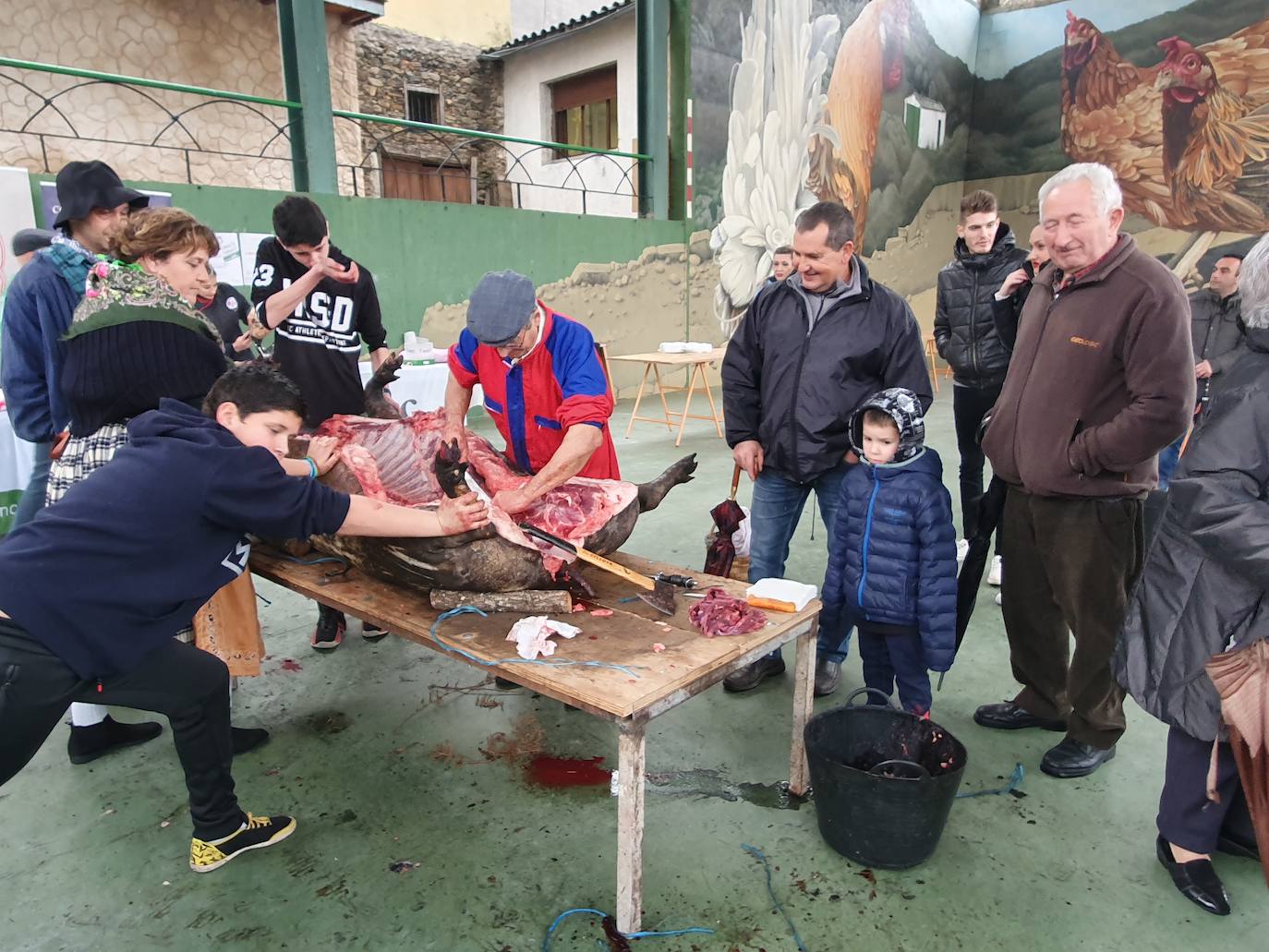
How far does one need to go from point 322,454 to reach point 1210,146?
1545 cm

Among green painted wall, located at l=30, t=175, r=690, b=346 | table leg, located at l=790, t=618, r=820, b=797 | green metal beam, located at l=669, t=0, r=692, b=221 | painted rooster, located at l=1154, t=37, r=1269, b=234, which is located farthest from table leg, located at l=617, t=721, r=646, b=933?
painted rooster, located at l=1154, t=37, r=1269, b=234

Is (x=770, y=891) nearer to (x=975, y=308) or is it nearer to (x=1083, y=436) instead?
(x=1083, y=436)

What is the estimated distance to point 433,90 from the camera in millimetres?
13352

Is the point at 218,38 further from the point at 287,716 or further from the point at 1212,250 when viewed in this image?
the point at 1212,250

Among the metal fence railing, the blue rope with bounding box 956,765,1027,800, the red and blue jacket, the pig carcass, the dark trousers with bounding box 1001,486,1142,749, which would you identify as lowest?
the blue rope with bounding box 956,765,1027,800

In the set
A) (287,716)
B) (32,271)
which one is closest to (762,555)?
(287,716)

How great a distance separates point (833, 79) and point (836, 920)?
41.7 ft

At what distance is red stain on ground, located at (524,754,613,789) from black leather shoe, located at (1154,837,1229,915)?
1757mm

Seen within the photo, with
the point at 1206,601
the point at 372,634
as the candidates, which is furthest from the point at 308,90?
the point at 1206,601

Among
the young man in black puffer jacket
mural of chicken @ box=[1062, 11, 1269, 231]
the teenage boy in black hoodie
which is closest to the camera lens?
the teenage boy in black hoodie

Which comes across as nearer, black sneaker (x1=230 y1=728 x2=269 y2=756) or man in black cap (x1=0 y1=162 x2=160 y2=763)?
man in black cap (x1=0 y1=162 x2=160 y2=763)

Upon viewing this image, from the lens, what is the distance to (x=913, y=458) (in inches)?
111

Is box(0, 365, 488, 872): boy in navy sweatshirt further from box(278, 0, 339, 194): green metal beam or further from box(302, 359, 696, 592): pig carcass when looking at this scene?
box(278, 0, 339, 194): green metal beam

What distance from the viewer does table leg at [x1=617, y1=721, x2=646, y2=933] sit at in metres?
1.99
